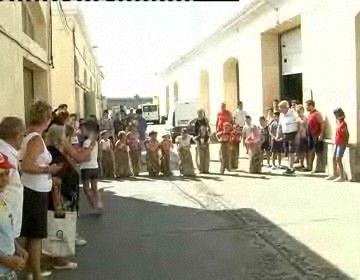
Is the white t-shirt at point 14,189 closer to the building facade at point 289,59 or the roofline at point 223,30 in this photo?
the building facade at point 289,59

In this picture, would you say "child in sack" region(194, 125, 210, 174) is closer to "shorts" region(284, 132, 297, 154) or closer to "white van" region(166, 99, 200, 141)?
"shorts" region(284, 132, 297, 154)

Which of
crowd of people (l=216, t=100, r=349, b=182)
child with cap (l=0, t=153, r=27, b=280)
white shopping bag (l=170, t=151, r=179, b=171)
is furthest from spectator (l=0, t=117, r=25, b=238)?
white shopping bag (l=170, t=151, r=179, b=171)

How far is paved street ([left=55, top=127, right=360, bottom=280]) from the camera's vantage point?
20.7ft

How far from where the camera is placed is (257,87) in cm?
2016

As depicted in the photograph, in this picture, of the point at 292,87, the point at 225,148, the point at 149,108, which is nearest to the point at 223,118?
the point at 225,148

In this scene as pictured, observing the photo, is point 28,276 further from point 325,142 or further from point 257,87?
point 257,87

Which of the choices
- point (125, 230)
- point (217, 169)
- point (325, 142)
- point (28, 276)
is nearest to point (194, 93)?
point (217, 169)

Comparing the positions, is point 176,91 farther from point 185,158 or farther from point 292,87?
point 185,158

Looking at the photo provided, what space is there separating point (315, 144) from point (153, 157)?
3946 millimetres

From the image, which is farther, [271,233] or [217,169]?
[217,169]

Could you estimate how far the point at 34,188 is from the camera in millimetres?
5516

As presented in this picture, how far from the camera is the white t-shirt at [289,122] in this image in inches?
586

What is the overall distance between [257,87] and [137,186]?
819 cm

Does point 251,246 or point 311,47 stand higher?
point 311,47
